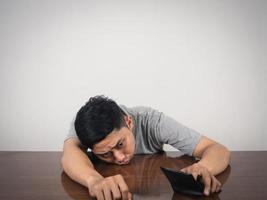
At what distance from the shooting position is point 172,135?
1291 millimetres

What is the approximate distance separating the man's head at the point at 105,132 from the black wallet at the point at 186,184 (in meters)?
0.31

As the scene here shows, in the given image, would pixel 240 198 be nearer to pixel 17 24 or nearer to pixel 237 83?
pixel 237 83

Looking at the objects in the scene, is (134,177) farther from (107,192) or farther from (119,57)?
(119,57)

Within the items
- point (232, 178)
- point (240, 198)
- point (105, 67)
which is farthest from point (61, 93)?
point (240, 198)

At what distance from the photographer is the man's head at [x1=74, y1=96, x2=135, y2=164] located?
106 cm

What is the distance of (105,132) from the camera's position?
106 centimetres

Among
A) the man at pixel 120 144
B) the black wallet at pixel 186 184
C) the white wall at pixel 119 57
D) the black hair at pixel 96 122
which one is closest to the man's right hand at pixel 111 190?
the man at pixel 120 144

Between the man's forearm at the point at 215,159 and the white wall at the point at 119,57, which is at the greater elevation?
the white wall at the point at 119,57

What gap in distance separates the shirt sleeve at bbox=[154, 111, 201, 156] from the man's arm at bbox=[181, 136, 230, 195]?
0.09ft

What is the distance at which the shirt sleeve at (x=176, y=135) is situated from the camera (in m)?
1.23

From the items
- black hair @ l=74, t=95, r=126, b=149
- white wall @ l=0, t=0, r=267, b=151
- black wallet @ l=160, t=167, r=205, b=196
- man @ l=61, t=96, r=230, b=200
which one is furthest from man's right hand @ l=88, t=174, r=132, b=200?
white wall @ l=0, t=0, r=267, b=151

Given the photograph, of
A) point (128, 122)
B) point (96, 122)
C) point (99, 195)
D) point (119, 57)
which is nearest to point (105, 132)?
point (96, 122)

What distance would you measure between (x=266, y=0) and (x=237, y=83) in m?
0.56

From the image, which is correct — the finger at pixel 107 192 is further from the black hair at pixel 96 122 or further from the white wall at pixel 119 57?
the white wall at pixel 119 57
